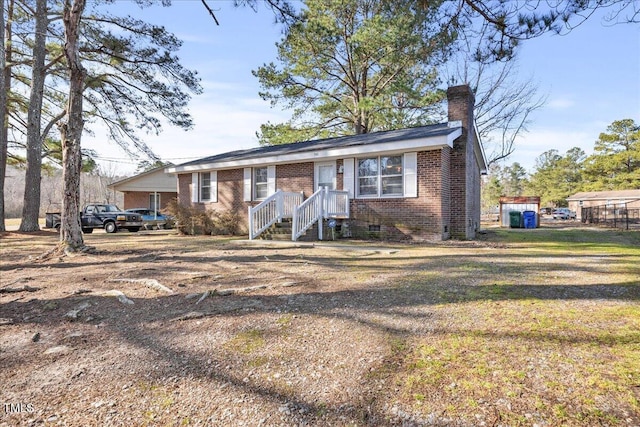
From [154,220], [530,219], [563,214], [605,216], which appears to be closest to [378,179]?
[530,219]

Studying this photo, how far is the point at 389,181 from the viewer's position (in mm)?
11227

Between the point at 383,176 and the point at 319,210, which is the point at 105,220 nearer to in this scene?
the point at 319,210

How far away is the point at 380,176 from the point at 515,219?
13444 mm

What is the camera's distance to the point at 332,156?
11.8m

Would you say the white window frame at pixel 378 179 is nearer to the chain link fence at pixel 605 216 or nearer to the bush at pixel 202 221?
the bush at pixel 202 221

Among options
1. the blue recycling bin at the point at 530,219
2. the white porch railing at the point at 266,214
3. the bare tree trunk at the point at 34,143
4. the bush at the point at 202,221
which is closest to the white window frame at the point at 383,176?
the white porch railing at the point at 266,214

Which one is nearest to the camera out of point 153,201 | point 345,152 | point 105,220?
point 345,152

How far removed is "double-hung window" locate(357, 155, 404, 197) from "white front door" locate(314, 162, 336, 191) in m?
0.96

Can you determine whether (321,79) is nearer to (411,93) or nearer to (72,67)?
(411,93)

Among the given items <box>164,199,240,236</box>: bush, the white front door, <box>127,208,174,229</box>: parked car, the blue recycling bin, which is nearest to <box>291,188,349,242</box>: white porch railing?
the white front door

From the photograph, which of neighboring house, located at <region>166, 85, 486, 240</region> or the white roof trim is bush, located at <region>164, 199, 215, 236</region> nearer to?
the white roof trim

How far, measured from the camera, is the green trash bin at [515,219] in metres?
20.9

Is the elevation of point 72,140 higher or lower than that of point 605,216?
higher

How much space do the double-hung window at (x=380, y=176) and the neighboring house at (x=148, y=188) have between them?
18793mm
